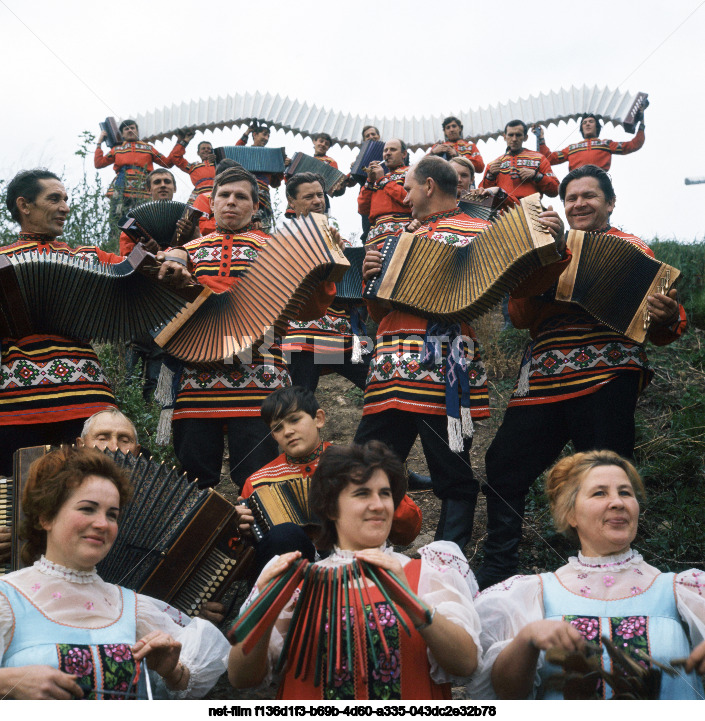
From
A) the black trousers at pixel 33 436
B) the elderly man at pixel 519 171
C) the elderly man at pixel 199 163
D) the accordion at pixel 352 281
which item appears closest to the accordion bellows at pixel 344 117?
the elderly man at pixel 199 163

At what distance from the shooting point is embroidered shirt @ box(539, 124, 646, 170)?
9055 millimetres

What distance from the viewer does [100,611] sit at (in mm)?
2197

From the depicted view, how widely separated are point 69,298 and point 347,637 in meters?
2.11

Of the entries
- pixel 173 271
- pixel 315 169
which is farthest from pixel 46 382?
pixel 315 169

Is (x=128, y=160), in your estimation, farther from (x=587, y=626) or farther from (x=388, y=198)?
(x=587, y=626)

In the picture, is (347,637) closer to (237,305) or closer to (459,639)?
(459,639)

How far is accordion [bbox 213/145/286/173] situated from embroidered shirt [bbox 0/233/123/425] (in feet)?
11.1

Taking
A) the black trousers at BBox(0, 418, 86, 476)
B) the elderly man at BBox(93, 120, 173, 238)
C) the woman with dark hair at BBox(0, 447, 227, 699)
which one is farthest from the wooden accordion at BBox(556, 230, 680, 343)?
the elderly man at BBox(93, 120, 173, 238)

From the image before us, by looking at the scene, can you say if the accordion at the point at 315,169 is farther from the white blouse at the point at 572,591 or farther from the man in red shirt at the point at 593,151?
the white blouse at the point at 572,591

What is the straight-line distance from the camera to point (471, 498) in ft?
11.3

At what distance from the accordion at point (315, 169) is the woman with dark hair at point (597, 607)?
186 inches

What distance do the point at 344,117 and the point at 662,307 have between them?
9245mm

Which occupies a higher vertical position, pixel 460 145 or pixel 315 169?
pixel 460 145

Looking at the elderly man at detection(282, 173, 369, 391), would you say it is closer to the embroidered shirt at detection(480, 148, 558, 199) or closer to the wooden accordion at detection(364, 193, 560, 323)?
the wooden accordion at detection(364, 193, 560, 323)
